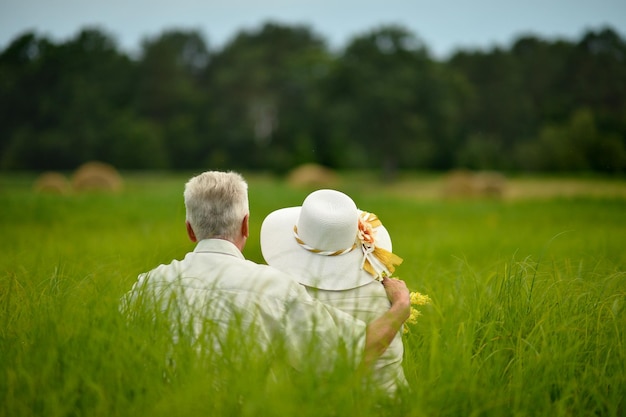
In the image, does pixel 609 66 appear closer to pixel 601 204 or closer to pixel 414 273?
pixel 601 204

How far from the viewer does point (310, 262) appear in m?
2.69

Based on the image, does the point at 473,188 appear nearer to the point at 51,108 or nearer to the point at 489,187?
the point at 489,187

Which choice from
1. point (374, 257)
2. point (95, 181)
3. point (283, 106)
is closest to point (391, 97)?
point (283, 106)

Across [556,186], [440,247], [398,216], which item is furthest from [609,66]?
[440,247]

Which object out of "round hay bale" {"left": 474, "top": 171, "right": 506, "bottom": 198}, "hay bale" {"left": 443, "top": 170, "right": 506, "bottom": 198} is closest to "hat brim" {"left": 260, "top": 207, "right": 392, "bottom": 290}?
"hay bale" {"left": 443, "top": 170, "right": 506, "bottom": 198}

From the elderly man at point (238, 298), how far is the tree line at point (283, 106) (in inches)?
1099

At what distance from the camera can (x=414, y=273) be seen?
Result: 5168 mm

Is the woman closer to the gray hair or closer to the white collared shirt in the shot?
the white collared shirt

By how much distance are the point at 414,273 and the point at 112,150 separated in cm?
4089

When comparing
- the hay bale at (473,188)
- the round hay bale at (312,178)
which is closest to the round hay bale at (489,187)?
the hay bale at (473,188)

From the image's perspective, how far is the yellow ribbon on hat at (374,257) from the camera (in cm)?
269

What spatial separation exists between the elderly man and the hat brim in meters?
0.14

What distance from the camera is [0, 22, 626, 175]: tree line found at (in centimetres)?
3806

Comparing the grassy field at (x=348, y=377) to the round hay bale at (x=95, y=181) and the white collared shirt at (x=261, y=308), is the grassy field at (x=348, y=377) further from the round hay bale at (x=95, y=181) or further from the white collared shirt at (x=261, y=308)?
the round hay bale at (x=95, y=181)
